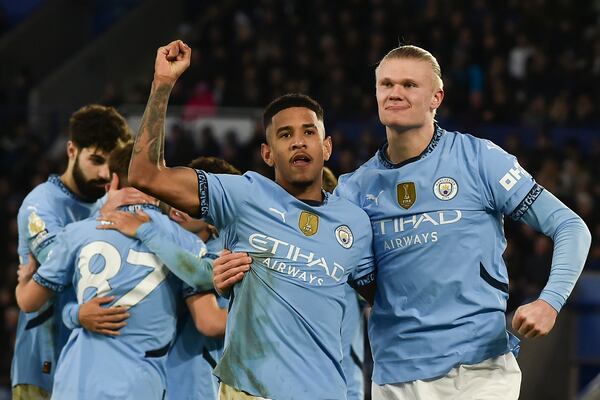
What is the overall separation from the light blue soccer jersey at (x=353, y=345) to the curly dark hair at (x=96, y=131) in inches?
61.1

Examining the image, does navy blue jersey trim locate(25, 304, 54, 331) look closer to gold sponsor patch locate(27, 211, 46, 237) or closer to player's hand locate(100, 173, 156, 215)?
gold sponsor patch locate(27, 211, 46, 237)

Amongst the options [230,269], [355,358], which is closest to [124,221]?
[230,269]

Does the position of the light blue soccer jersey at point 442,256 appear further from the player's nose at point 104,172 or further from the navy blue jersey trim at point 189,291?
the player's nose at point 104,172

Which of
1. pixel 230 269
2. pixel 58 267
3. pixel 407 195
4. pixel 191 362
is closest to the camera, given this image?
pixel 230 269

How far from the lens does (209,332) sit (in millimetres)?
5336

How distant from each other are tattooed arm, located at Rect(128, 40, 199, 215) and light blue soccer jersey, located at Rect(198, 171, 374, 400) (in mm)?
126

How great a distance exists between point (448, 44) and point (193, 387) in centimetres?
1117

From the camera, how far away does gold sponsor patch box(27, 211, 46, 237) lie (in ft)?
19.9

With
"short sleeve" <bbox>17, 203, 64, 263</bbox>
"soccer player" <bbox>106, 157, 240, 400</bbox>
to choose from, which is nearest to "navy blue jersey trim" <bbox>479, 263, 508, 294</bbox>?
"soccer player" <bbox>106, 157, 240, 400</bbox>

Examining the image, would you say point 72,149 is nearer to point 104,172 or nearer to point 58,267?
point 104,172

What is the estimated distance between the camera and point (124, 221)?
542 centimetres

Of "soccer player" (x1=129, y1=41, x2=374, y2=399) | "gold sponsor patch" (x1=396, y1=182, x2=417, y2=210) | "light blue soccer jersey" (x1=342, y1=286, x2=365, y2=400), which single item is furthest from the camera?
"light blue soccer jersey" (x1=342, y1=286, x2=365, y2=400)

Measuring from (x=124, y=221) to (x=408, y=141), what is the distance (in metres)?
1.42

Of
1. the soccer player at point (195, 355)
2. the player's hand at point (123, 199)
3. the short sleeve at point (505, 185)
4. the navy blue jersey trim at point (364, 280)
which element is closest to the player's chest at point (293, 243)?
the navy blue jersey trim at point (364, 280)
